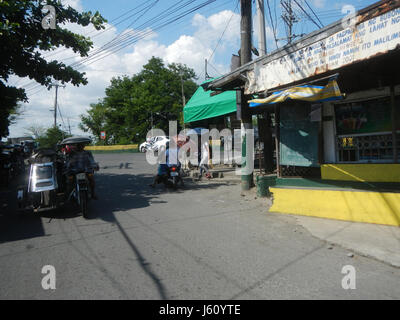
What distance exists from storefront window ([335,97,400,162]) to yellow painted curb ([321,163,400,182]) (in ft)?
0.96

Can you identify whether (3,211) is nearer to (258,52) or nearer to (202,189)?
(202,189)

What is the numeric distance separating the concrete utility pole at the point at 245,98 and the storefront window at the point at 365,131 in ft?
9.16

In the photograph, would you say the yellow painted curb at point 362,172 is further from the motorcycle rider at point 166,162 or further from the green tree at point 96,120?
the green tree at point 96,120

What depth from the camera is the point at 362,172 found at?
20.9 ft

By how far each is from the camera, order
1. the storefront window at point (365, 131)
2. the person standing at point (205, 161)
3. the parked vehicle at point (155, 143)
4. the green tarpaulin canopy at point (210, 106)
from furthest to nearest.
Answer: the parked vehicle at point (155, 143)
the person standing at point (205, 161)
the green tarpaulin canopy at point (210, 106)
the storefront window at point (365, 131)

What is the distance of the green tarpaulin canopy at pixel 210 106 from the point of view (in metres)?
11.2

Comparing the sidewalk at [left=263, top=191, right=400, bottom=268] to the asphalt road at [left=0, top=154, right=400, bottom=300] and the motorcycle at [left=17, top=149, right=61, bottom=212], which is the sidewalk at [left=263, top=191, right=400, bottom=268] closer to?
the asphalt road at [left=0, top=154, right=400, bottom=300]

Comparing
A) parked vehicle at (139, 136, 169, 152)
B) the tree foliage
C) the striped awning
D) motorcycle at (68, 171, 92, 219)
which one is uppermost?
the tree foliage

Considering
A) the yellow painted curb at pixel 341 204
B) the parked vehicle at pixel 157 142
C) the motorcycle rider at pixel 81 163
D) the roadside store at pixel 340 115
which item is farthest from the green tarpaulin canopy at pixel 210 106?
the parked vehicle at pixel 157 142

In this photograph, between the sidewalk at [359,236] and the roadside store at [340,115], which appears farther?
the roadside store at [340,115]

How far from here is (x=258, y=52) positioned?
10.3m

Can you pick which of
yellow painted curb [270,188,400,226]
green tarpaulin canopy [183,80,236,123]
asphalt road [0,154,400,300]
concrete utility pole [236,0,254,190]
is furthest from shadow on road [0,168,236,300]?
yellow painted curb [270,188,400,226]

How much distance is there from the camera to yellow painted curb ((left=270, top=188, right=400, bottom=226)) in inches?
213
